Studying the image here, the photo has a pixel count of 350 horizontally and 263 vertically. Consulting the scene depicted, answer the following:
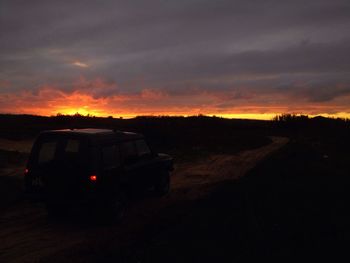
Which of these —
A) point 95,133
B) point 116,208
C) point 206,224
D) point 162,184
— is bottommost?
point 206,224

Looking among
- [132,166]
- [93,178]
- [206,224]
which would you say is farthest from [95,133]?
[206,224]

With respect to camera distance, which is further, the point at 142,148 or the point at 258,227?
the point at 142,148

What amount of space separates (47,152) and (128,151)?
Result: 1900mm

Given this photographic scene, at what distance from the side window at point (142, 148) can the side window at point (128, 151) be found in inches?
9.5

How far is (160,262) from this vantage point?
636 centimetres

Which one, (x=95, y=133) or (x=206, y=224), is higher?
(x=95, y=133)

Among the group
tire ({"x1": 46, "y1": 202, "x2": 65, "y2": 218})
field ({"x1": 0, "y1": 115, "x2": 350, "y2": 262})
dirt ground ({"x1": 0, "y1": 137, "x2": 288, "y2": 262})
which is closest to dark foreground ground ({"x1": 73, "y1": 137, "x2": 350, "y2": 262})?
field ({"x1": 0, "y1": 115, "x2": 350, "y2": 262})

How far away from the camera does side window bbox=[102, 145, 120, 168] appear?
8820 mm

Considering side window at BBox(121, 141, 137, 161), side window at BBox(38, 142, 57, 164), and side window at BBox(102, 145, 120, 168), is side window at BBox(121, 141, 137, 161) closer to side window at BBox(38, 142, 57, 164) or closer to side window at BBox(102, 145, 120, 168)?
side window at BBox(102, 145, 120, 168)

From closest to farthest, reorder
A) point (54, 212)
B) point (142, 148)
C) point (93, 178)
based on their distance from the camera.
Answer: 1. point (93, 178)
2. point (54, 212)
3. point (142, 148)

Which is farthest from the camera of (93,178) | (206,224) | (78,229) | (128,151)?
(128,151)

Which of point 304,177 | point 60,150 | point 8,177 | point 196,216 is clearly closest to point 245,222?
point 196,216

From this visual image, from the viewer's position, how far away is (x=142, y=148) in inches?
422

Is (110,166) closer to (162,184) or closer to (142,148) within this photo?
(142,148)
